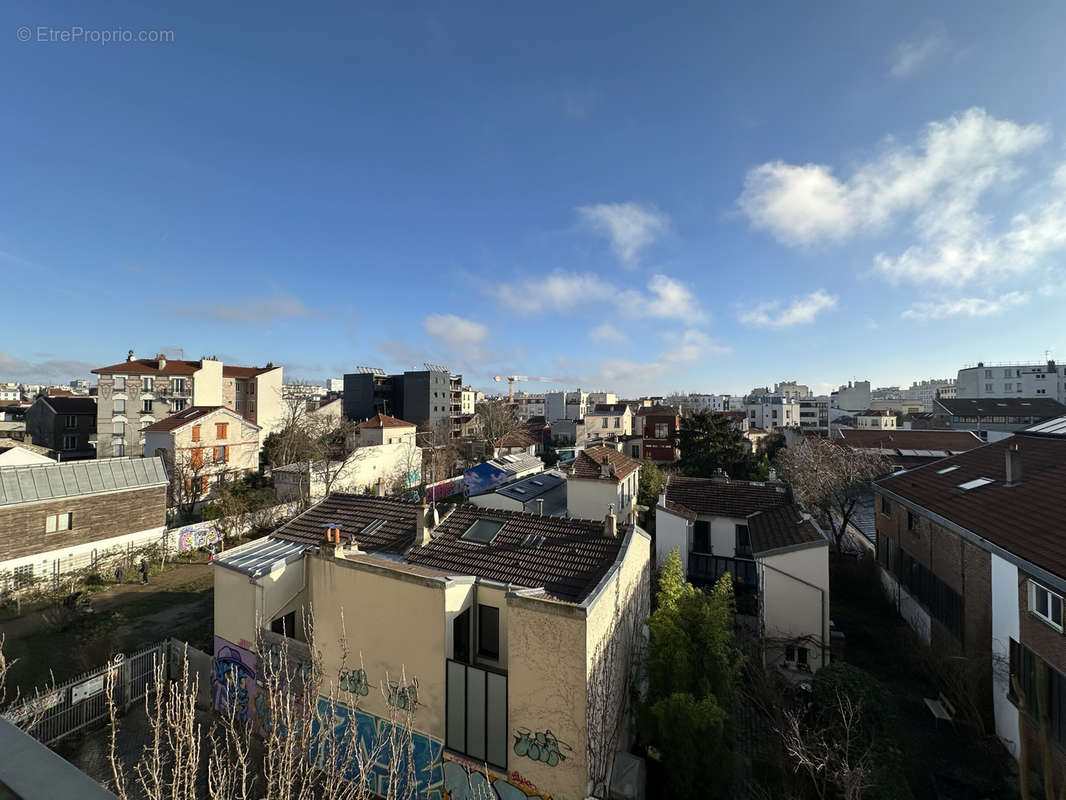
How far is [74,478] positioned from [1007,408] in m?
81.9

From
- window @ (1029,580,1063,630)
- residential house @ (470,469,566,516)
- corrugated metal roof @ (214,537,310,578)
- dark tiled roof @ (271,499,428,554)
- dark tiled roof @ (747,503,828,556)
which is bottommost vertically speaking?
residential house @ (470,469,566,516)

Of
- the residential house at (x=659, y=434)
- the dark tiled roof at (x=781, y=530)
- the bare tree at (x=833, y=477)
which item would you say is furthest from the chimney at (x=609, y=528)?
the residential house at (x=659, y=434)

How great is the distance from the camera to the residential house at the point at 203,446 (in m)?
30.5

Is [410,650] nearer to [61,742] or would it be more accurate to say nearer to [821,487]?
[61,742]

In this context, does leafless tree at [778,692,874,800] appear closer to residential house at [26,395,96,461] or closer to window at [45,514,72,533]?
window at [45,514,72,533]

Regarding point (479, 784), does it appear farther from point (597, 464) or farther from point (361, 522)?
point (597, 464)

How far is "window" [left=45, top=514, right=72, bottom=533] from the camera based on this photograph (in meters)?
19.4

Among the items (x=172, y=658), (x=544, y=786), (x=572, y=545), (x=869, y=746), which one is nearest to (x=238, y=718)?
(x=172, y=658)

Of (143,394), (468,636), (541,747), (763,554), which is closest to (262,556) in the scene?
(468,636)

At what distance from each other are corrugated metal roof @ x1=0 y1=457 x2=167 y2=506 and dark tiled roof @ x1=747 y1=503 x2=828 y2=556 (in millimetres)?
27191

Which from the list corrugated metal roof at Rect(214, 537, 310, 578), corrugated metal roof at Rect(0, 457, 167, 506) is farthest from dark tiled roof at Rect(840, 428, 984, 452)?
corrugated metal roof at Rect(0, 457, 167, 506)

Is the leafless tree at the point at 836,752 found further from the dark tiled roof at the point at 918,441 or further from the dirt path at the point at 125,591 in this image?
the dark tiled roof at the point at 918,441

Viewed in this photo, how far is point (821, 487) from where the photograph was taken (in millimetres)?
23609

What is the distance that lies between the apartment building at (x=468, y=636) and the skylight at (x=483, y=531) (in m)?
0.04
